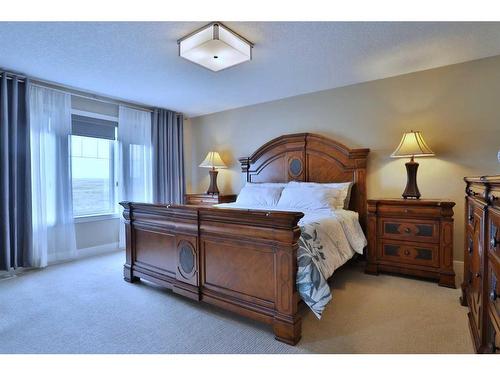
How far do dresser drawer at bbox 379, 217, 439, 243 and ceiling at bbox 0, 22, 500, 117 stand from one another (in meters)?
1.66

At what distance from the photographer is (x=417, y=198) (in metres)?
2.97

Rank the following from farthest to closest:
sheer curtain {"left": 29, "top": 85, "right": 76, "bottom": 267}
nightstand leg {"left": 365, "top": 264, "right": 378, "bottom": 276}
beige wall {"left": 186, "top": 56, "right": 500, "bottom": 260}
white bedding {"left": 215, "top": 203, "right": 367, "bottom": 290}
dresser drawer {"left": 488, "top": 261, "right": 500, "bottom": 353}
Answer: sheer curtain {"left": 29, "top": 85, "right": 76, "bottom": 267}, nightstand leg {"left": 365, "top": 264, "right": 378, "bottom": 276}, beige wall {"left": 186, "top": 56, "right": 500, "bottom": 260}, white bedding {"left": 215, "top": 203, "right": 367, "bottom": 290}, dresser drawer {"left": 488, "top": 261, "right": 500, "bottom": 353}

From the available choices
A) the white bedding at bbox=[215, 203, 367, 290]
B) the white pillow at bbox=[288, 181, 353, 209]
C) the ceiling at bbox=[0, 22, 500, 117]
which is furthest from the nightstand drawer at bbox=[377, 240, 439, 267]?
the ceiling at bbox=[0, 22, 500, 117]

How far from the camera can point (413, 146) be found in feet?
9.53

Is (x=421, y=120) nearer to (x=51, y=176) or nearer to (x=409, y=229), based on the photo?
(x=409, y=229)

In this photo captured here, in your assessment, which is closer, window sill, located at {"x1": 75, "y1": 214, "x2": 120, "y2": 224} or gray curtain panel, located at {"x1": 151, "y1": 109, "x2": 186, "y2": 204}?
window sill, located at {"x1": 75, "y1": 214, "x2": 120, "y2": 224}

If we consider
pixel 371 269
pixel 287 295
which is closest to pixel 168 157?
pixel 371 269

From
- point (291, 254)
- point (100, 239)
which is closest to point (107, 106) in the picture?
point (100, 239)

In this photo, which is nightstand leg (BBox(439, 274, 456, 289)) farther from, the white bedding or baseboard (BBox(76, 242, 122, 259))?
baseboard (BBox(76, 242, 122, 259))

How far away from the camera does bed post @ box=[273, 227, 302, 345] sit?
169cm

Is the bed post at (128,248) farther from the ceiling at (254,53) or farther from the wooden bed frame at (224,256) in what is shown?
the ceiling at (254,53)

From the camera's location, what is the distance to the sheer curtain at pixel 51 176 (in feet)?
10.8

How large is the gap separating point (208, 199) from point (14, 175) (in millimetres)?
2423
